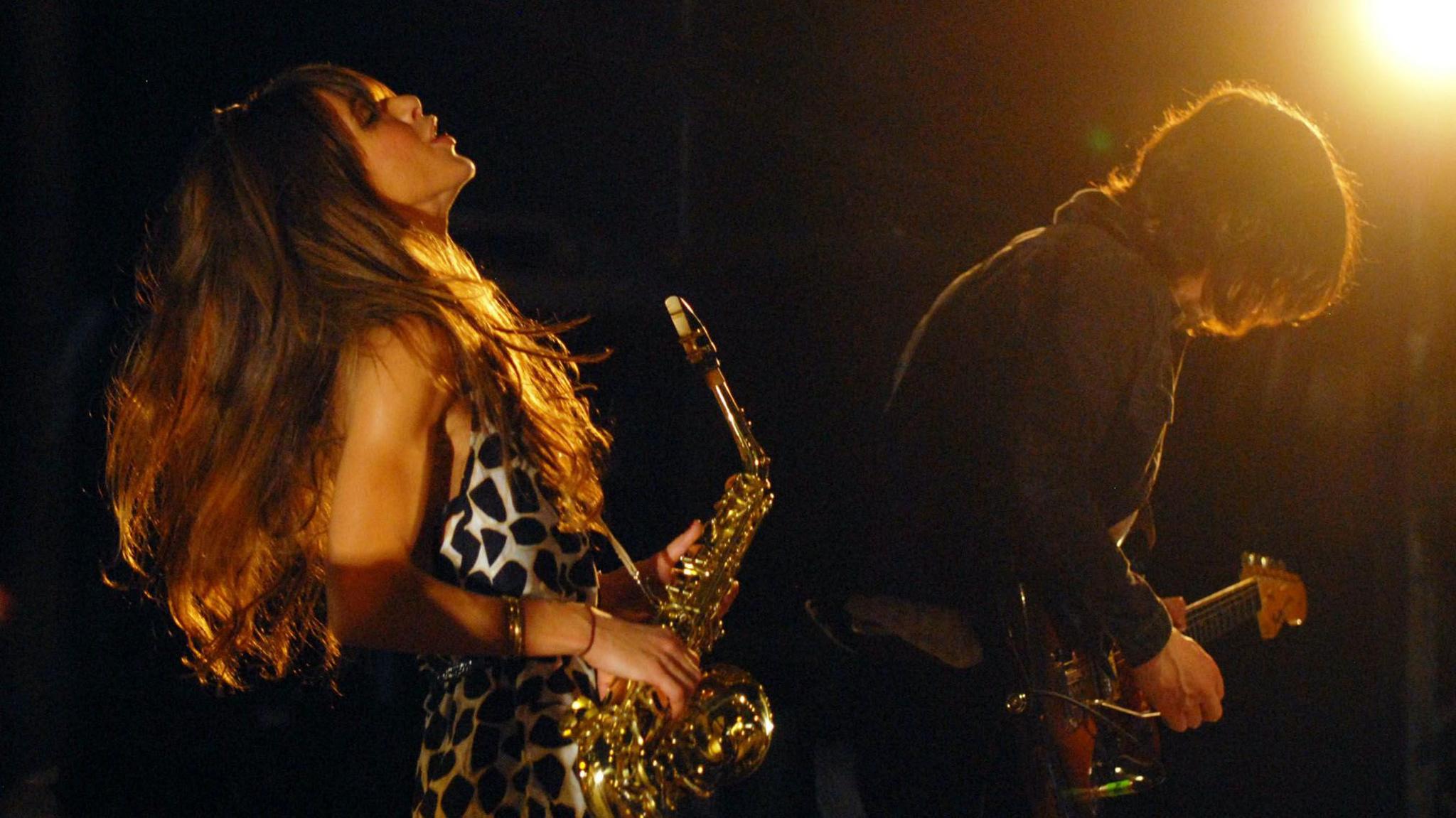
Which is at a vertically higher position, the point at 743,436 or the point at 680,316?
the point at 680,316

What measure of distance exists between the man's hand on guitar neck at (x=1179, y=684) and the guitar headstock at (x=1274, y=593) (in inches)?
29.2

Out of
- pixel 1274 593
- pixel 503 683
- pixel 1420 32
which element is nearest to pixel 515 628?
pixel 503 683

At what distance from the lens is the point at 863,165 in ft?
11.5

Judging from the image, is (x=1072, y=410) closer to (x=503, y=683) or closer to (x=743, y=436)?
(x=743, y=436)

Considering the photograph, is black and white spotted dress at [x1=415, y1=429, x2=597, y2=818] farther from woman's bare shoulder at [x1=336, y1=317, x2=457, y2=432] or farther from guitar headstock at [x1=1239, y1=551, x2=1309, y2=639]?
guitar headstock at [x1=1239, y1=551, x2=1309, y2=639]

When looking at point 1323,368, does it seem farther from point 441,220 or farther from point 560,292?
point 441,220

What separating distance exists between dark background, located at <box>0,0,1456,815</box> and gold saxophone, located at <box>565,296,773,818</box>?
619mm

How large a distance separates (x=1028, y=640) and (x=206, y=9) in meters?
2.26

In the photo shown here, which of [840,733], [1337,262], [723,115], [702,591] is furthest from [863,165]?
[702,591]

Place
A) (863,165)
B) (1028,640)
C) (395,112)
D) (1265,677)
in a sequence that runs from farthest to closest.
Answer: (1265,677)
(863,165)
(1028,640)
(395,112)

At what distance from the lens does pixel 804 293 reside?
3436 mm

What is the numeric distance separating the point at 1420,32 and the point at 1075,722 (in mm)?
2337

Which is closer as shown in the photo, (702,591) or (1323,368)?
(702,591)

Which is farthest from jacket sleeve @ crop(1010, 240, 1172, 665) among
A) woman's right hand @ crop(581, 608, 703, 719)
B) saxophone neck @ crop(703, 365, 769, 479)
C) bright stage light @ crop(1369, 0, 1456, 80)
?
bright stage light @ crop(1369, 0, 1456, 80)
